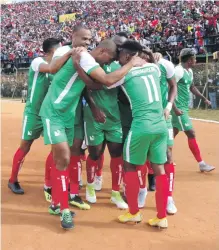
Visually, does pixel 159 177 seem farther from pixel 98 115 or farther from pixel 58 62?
pixel 58 62

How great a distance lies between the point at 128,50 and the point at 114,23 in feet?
93.5

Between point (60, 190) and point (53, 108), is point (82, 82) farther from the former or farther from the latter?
point (60, 190)

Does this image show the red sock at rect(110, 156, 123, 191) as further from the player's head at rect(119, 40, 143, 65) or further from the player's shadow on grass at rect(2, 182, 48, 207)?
the player's head at rect(119, 40, 143, 65)

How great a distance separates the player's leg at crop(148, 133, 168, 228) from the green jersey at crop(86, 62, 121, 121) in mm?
911

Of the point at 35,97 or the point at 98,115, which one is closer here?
the point at 98,115

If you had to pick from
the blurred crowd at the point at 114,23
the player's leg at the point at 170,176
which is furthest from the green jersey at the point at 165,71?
the blurred crowd at the point at 114,23

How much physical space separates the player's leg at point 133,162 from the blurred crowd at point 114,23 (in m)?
4.73

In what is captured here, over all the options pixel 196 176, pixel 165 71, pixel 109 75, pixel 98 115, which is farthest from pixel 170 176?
pixel 196 176

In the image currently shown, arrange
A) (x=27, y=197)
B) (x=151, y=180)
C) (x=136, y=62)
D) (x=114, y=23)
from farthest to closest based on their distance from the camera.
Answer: (x=114, y=23) → (x=151, y=180) → (x=27, y=197) → (x=136, y=62)

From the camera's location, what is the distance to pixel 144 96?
407cm

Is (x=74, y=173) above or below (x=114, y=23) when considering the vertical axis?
below

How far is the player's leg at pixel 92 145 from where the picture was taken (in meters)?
4.88

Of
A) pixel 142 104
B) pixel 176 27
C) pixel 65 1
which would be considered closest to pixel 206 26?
pixel 176 27

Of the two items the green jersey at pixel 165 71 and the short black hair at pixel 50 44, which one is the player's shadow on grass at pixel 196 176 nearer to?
the green jersey at pixel 165 71
